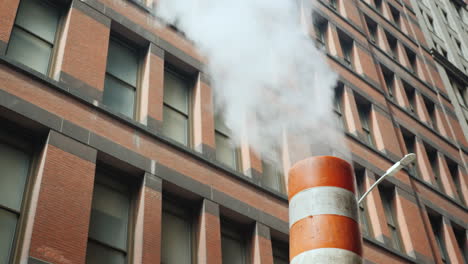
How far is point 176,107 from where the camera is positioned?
47.1ft

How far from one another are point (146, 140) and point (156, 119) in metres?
0.81

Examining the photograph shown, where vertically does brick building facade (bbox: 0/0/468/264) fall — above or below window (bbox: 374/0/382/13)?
below

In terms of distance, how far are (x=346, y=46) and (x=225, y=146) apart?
10.5 metres

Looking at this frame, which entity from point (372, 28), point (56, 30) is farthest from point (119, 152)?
point (372, 28)

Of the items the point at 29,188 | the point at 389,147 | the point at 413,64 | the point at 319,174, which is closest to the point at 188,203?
the point at 29,188

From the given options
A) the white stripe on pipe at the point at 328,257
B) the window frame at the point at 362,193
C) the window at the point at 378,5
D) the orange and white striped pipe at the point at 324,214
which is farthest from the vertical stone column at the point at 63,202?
the window at the point at 378,5

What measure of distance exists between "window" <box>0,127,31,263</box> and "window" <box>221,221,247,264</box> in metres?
4.63

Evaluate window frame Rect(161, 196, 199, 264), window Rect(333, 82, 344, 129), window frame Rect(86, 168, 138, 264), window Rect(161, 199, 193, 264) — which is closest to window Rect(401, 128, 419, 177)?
window Rect(333, 82, 344, 129)

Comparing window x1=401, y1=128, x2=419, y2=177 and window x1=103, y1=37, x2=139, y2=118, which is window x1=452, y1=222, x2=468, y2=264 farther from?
window x1=103, y1=37, x2=139, y2=118

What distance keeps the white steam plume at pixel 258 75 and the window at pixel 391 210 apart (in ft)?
7.94

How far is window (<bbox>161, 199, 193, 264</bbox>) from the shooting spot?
38.2ft

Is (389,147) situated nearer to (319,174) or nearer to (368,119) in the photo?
(368,119)

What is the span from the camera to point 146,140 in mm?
12305

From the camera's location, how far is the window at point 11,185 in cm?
924
